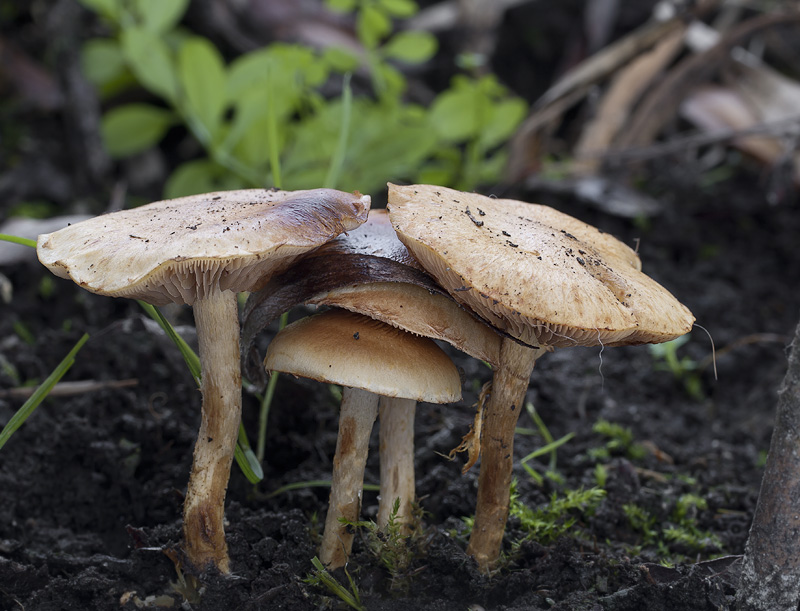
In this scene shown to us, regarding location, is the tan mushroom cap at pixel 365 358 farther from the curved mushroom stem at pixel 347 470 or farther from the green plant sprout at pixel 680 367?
the green plant sprout at pixel 680 367

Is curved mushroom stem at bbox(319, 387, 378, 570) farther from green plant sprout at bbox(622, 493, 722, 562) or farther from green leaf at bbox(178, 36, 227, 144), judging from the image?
green leaf at bbox(178, 36, 227, 144)

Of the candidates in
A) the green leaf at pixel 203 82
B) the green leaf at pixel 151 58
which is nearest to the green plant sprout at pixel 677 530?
the green leaf at pixel 203 82

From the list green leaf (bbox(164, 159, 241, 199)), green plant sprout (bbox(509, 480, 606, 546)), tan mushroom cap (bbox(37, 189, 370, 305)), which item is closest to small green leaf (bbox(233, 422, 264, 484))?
tan mushroom cap (bbox(37, 189, 370, 305))

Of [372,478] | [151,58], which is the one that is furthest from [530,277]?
[151,58]

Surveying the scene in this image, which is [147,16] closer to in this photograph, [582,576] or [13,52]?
[13,52]

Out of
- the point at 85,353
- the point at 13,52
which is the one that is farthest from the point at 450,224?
the point at 13,52
